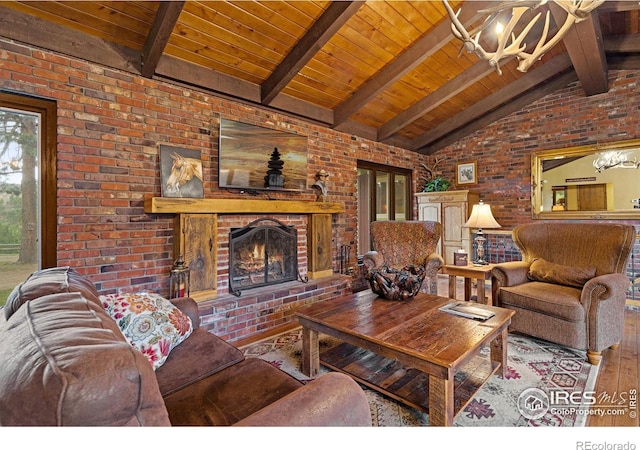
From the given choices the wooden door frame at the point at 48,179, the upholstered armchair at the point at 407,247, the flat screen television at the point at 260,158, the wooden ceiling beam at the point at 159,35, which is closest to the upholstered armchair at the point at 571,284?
the upholstered armchair at the point at 407,247

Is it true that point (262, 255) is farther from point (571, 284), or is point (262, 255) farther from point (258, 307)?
point (571, 284)

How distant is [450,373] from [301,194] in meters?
2.79

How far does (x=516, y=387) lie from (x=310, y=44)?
3100mm

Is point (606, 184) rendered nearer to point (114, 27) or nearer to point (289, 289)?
point (289, 289)

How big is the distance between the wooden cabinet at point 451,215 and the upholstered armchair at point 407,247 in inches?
59.2

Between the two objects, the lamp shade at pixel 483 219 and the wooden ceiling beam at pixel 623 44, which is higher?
the wooden ceiling beam at pixel 623 44

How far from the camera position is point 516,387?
6.42 feet

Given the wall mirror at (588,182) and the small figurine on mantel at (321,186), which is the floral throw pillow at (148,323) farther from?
the wall mirror at (588,182)

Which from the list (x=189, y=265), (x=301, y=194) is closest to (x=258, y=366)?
(x=189, y=265)

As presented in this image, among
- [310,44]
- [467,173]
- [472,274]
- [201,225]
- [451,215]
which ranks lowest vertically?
[472,274]

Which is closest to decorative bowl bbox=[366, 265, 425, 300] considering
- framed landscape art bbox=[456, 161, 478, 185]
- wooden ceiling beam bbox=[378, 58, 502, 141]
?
wooden ceiling beam bbox=[378, 58, 502, 141]

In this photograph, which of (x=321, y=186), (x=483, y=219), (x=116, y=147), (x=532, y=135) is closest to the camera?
(x=116, y=147)

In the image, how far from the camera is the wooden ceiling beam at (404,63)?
9.75 feet

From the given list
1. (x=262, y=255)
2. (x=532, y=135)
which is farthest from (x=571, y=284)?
(x=532, y=135)
